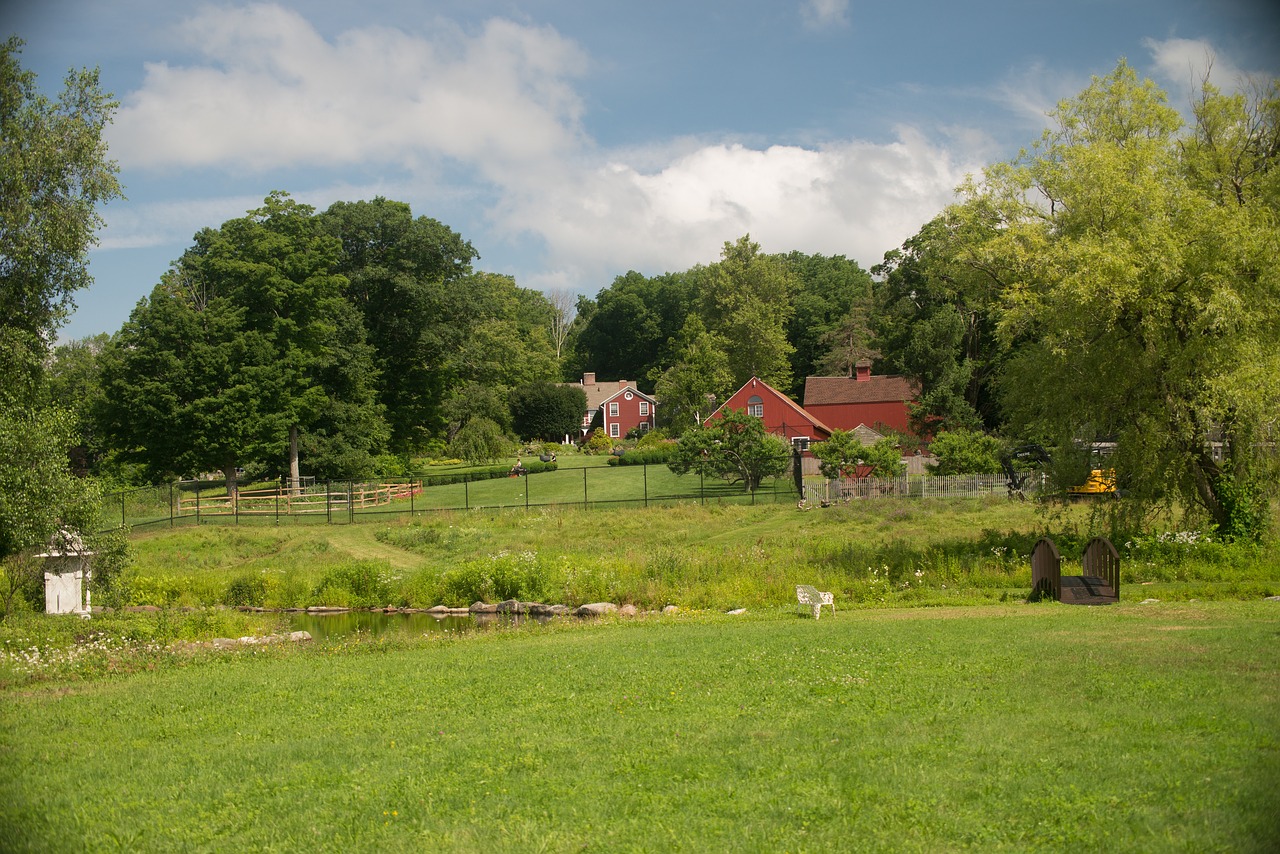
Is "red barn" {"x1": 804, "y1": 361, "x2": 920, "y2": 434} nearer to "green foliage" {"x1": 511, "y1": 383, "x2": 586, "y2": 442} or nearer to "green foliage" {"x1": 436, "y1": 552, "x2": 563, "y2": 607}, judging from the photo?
"green foliage" {"x1": 511, "y1": 383, "x2": 586, "y2": 442}

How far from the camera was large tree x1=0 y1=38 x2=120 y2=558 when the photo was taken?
55.3 feet

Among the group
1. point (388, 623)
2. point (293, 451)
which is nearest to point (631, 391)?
point (293, 451)

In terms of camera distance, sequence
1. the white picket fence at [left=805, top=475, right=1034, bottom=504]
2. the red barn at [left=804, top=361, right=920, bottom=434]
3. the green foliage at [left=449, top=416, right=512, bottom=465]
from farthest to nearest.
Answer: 1. the red barn at [left=804, top=361, right=920, bottom=434]
2. the green foliage at [left=449, top=416, right=512, bottom=465]
3. the white picket fence at [left=805, top=475, right=1034, bottom=504]

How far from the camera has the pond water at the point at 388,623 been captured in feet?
63.6

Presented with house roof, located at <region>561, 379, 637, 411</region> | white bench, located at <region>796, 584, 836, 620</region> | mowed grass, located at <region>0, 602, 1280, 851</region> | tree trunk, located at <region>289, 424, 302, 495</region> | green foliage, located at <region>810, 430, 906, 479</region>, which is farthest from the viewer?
house roof, located at <region>561, 379, 637, 411</region>

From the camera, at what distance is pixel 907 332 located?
54812mm

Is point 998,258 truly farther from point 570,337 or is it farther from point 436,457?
point 570,337

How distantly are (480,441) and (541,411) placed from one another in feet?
95.5

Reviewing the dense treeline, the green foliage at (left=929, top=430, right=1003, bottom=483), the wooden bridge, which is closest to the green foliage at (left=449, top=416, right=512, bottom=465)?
the dense treeline

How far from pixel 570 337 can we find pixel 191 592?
109700mm

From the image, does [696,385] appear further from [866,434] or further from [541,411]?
[541,411]

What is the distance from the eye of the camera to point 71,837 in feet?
20.5

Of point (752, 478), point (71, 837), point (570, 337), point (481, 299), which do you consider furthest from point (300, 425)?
point (570, 337)

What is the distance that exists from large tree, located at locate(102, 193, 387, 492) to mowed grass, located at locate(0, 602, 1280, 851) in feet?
115
